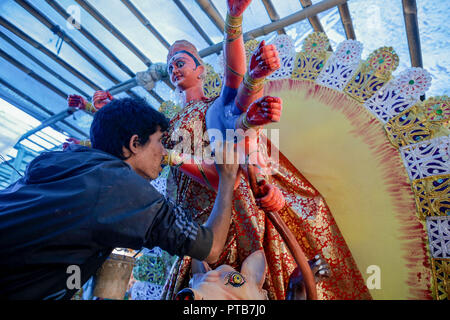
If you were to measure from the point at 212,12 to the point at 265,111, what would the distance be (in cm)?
267

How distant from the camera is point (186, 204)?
1.56 m

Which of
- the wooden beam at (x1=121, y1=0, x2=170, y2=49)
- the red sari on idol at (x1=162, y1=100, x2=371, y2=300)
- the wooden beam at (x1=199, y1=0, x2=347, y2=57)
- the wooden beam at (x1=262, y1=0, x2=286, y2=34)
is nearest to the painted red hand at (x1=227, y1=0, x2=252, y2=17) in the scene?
the red sari on idol at (x1=162, y1=100, x2=371, y2=300)

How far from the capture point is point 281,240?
1.38 metres

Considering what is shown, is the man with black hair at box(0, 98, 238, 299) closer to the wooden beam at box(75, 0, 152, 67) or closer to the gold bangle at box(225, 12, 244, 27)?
the gold bangle at box(225, 12, 244, 27)

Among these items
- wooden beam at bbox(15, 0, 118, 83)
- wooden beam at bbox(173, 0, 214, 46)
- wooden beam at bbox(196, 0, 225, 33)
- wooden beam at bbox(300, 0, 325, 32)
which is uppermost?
wooden beam at bbox(15, 0, 118, 83)

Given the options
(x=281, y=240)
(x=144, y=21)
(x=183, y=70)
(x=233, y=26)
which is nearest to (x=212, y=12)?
(x=144, y=21)

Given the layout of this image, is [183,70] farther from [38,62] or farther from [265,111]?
[38,62]

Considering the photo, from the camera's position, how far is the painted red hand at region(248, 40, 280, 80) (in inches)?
44.6

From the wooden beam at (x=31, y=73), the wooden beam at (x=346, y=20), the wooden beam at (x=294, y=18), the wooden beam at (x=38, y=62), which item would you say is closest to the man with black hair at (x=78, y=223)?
the wooden beam at (x=294, y=18)

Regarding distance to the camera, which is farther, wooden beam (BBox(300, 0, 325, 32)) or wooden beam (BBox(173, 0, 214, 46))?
wooden beam (BBox(173, 0, 214, 46))

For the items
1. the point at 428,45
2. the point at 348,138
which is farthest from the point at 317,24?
the point at 348,138

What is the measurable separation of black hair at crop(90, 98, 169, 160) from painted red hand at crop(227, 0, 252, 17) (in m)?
0.54

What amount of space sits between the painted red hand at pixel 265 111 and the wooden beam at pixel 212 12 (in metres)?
2.50
